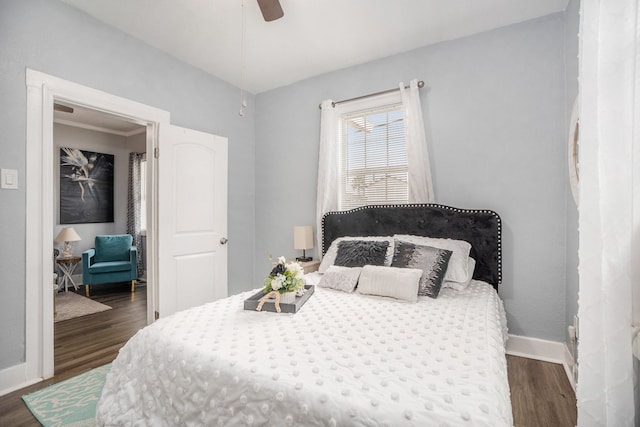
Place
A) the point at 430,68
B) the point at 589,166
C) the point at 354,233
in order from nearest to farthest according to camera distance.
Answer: the point at 589,166 < the point at 430,68 < the point at 354,233

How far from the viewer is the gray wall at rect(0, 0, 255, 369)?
2107 millimetres

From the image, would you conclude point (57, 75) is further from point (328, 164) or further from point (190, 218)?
point (328, 164)

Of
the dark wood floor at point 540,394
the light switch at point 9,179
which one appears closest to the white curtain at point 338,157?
the dark wood floor at point 540,394

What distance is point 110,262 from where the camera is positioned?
489 cm

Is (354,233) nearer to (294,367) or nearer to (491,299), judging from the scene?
(491,299)

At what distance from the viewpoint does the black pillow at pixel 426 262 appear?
211cm

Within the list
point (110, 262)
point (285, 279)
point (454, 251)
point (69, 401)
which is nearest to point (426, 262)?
point (454, 251)

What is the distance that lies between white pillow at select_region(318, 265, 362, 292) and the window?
1.11m

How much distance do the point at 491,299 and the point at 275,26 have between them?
8.95 feet

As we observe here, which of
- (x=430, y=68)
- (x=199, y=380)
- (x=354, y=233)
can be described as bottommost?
(x=199, y=380)

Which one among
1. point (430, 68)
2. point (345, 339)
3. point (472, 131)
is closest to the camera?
point (345, 339)

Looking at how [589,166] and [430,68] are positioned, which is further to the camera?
[430,68]

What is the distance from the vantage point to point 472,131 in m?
2.77

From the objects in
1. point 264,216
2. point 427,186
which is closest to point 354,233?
point 427,186
